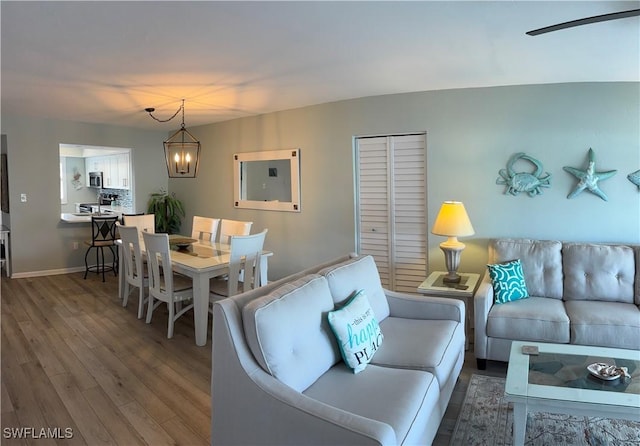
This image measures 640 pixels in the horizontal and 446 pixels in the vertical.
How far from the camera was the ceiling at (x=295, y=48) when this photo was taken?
2.35 meters

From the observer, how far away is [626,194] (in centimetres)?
361

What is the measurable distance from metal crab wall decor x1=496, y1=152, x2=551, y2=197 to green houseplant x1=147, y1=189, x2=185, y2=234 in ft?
17.2

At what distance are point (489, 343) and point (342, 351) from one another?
1.54m

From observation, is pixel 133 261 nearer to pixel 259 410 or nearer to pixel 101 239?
pixel 101 239

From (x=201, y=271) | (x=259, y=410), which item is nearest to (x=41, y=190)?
(x=201, y=271)

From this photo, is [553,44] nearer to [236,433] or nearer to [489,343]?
[489,343]

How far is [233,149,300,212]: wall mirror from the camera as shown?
17.7 feet

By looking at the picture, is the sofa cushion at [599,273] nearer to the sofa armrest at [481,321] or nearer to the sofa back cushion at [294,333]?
the sofa armrest at [481,321]

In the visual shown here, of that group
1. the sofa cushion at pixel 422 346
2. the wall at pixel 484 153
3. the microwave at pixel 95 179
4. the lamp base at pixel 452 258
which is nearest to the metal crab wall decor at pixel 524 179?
the wall at pixel 484 153

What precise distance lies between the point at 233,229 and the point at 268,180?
1071 mm

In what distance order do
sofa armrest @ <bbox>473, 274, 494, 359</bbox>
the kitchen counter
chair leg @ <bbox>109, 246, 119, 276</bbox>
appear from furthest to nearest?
the kitchen counter < chair leg @ <bbox>109, 246, 119, 276</bbox> < sofa armrest @ <bbox>473, 274, 494, 359</bbox>

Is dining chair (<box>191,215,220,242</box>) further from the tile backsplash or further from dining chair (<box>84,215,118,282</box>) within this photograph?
the tile backsplash

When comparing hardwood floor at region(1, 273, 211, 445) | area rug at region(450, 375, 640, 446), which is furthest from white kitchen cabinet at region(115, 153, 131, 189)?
area rug at region(450, 375, 640, 446)

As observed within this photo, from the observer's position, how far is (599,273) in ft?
11.0
